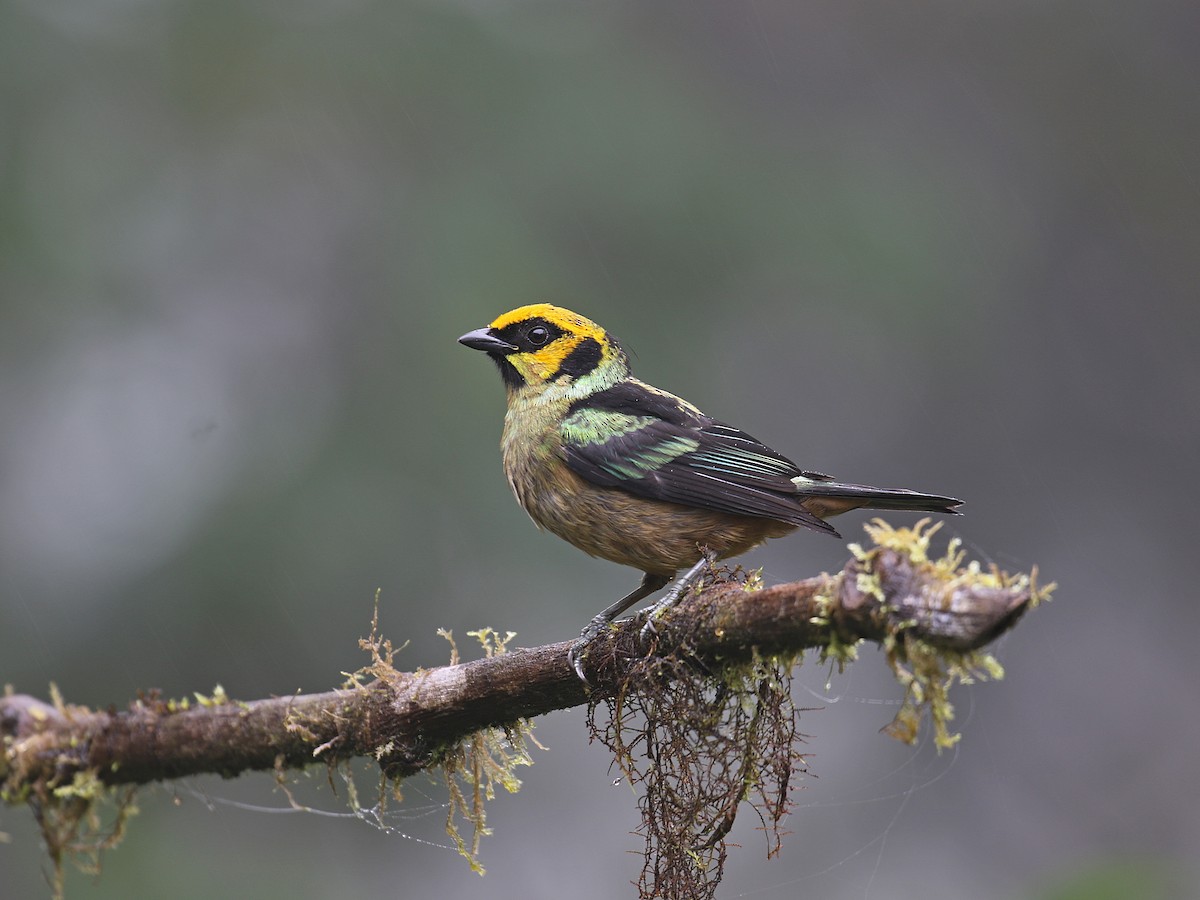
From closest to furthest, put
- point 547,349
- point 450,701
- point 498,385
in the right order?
point 450,701, point 547,349, point 498,385

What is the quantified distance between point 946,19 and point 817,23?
119 centimetres

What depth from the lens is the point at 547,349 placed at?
497 cm

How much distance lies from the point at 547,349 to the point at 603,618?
1.38 m

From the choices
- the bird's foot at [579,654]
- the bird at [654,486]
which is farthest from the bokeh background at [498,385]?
the bird's foot at [579,654]

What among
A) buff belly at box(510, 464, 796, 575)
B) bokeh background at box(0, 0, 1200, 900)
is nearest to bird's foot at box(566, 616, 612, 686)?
buff belly at box(510, 464, 796, 575)

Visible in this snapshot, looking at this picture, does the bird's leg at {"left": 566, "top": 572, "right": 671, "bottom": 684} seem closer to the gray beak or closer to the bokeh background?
the gray beak

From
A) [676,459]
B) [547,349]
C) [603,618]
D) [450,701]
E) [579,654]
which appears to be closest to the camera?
[579,654]

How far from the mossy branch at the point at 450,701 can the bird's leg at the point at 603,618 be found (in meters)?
0.03

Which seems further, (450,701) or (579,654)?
(450,701)

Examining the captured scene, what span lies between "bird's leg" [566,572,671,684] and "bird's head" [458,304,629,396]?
35.4 inches

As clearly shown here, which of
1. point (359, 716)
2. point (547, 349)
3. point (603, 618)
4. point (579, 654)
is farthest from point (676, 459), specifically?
point (359, 716)

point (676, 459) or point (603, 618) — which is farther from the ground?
point (676, 459)

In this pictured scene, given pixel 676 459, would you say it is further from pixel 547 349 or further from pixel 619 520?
pixel 547 349

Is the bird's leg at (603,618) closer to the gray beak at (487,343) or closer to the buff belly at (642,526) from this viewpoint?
the buff belly at (642,526)
